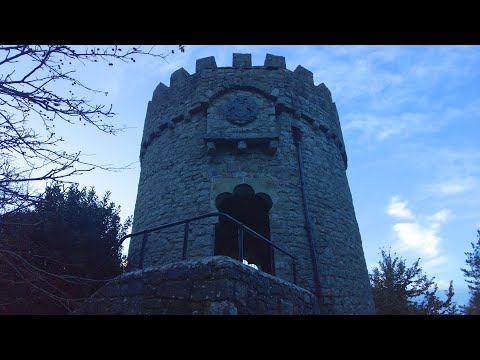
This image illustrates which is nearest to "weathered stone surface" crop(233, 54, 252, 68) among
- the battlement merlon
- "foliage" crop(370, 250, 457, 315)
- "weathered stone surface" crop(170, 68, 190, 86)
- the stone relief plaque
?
the battlement merlon

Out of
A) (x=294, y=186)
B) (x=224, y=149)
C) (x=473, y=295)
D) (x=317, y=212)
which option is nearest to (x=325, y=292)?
(x=317, y=212)

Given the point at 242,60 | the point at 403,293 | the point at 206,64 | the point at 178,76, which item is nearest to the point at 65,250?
the point at 178,76

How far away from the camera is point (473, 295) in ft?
76.7

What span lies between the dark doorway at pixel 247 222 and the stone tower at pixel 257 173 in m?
0.05

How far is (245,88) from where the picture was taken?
8.73 meters

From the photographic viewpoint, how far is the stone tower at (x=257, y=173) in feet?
22.4

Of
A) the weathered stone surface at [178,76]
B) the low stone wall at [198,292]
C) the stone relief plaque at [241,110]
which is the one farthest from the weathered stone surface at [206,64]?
the low stone wall at [198,292]

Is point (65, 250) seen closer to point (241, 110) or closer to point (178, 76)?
point (241, 110)

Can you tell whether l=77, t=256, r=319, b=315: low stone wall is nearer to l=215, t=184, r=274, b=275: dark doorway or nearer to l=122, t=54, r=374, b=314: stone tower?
l=122, t=54, r=374, b=314: stone tower

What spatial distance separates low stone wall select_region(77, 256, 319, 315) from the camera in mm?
3559

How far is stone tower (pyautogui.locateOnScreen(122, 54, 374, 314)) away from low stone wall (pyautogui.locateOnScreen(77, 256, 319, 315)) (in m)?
1.94

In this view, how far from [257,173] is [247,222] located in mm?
2821

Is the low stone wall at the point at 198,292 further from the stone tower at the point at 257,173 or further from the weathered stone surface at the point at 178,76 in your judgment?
the weathered stone surface at the point at 178,76
